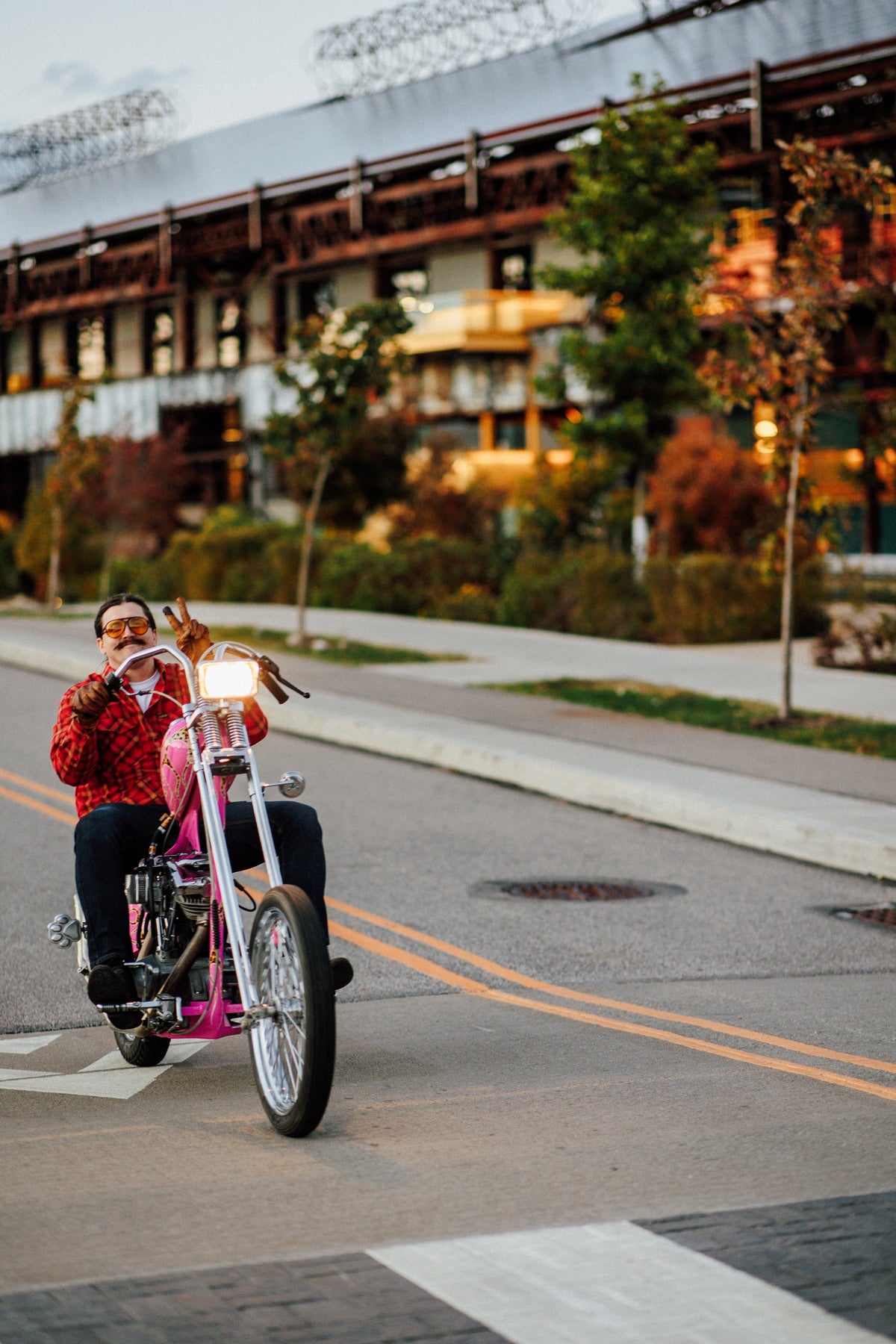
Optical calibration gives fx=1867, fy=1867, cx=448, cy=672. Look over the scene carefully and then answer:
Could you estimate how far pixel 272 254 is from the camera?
55125mm

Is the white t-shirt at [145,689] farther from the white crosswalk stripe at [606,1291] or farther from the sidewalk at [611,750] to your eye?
the sidewalk at [611,750]

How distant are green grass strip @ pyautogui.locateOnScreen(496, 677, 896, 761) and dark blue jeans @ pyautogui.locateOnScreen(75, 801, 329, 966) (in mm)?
9501

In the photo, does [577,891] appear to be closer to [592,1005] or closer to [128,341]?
[592,1005]

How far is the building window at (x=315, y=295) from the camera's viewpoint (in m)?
55.0

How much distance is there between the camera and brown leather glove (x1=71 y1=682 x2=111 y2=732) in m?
6.00

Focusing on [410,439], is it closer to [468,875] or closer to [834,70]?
[834,70]

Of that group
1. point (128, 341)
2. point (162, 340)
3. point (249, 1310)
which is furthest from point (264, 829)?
point (128, 341)

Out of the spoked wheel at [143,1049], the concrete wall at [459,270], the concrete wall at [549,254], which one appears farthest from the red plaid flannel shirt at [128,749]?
the concrete wall at [459,270]

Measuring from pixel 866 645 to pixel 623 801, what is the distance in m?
9.97

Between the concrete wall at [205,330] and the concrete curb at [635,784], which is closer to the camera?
the concrete curb at [635,784]

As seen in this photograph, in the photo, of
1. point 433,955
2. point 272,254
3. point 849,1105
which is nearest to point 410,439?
point 272,254

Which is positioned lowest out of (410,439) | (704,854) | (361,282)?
(704,854)

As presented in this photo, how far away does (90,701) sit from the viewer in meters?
6.01

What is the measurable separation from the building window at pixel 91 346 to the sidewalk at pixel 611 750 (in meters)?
40.8
